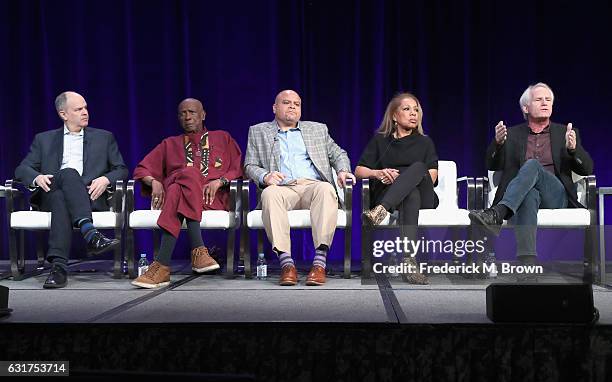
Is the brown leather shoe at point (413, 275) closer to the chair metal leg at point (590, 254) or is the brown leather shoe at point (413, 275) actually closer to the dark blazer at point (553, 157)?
the chair metal leg at point (590, 254)

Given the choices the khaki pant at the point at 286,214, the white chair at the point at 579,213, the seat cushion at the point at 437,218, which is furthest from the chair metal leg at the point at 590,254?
the khaki pant at the point at 286,214

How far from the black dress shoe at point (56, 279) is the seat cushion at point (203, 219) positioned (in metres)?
0.52

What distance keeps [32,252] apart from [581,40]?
4786 mm

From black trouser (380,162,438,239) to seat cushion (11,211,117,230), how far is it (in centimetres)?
160

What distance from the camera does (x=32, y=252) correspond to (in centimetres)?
533

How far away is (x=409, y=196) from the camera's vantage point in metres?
3.65

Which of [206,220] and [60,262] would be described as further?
[206,220]

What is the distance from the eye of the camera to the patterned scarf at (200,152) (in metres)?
4.24

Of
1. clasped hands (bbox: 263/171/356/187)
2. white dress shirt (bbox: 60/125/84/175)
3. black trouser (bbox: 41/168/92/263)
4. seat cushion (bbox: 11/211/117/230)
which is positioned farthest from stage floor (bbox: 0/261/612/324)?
white dress shirt (bbox: 60/125/84/175)

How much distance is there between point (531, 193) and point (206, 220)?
1.84 meters

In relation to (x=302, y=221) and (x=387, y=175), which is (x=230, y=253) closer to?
(x=302, y=221)

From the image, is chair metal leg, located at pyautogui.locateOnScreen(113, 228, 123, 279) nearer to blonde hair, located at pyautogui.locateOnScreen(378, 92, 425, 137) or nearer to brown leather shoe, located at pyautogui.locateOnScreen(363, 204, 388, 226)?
brown leather shoe, located at pyautogui.locateOnScreen(363, 204, 388, 226)

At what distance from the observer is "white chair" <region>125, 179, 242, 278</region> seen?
3.75 meters

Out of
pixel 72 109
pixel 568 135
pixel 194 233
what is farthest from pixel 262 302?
pixel 72 109
